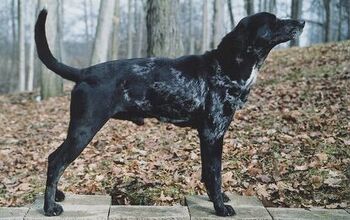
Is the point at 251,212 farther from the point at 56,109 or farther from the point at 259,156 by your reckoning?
the point at 56,109

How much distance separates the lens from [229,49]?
3.79m

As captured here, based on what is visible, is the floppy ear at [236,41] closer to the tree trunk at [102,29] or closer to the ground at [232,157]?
the ground at [232,157]

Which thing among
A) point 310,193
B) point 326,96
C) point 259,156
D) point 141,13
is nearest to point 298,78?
point 326,96

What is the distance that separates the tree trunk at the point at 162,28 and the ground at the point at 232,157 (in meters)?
1.61

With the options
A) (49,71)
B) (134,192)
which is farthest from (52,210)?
(49,71)

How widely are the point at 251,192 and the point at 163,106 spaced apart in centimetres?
160

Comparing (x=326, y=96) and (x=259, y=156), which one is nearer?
(x=259, y=156)

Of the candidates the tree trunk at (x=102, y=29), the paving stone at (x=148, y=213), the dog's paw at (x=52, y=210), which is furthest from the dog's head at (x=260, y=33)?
the tree trunk at (x=102, y=29)

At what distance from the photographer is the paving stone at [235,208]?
3841 mm

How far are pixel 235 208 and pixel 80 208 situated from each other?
1444mm

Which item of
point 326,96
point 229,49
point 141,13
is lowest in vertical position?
point 326,96

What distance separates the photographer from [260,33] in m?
3.69

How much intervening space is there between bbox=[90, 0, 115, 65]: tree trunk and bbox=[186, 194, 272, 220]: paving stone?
32.3 ft

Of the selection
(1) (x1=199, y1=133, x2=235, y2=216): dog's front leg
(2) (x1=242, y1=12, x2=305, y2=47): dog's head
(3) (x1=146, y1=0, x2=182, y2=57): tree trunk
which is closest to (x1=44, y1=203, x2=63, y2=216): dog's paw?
(1) (x1=199, y1=133, x2=235, y2=216): dog's front leg
